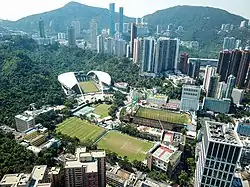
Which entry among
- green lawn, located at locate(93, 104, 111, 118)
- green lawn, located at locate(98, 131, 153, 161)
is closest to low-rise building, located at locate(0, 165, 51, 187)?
green lawn, located at locate(98, 131, 153, 161)

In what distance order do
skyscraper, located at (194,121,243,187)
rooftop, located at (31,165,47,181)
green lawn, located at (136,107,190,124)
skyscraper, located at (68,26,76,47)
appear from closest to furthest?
skyscraper, located at (194,121,243,187), rooftop, located at (31,165,47,181), green lawn, located at (136,107,190,124), skyscraper, located at (68,26,76,47)

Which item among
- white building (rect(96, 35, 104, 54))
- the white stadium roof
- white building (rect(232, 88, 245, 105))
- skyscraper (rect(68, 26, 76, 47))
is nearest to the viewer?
white building (rect(232, 88, 245, 105))

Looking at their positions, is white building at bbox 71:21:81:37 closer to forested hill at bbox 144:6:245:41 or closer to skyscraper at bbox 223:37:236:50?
forested hill at bbox 144:6:245:41

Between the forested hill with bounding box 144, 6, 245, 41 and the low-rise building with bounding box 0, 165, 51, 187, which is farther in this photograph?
the forested hill with bounding box 144, 6, 245, 41

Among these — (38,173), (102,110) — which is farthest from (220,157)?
(102,110)

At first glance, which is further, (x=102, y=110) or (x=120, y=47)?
(x=120, y=47)

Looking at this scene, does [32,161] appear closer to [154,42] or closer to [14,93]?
[14,93]

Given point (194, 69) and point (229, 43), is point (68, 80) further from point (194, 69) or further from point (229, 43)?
point (229, 43)
